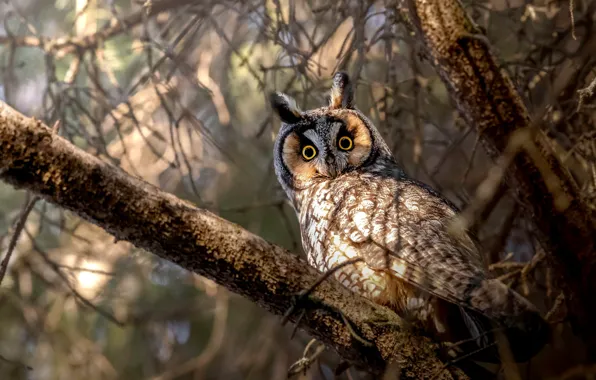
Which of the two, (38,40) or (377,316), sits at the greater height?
(38,40)

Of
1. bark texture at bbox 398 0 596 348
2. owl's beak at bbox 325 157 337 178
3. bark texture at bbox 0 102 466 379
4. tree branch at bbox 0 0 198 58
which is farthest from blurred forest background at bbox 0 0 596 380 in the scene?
bark texture at bbox 0 102 466 379

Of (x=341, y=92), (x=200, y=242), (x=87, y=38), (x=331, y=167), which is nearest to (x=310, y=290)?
(x=200, y=242)

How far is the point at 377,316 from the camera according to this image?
140 cm

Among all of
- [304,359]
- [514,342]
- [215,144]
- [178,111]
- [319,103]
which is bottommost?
[304,359]

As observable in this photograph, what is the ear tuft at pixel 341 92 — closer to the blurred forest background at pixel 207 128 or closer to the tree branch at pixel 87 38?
the blurred forest background at pixel 207 128

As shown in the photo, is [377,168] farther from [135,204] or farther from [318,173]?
[135,204]

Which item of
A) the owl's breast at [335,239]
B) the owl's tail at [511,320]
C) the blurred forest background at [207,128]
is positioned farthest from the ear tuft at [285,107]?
the owl's tail at [511,320]

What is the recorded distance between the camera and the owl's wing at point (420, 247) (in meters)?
1.49

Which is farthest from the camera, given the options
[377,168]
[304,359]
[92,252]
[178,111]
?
[92,252]

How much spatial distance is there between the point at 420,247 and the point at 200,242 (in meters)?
0.66

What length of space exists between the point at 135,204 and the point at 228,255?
22 centimetres

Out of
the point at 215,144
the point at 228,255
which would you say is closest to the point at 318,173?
the point at 215,144

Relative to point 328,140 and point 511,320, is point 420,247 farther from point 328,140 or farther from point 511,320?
point 328,140

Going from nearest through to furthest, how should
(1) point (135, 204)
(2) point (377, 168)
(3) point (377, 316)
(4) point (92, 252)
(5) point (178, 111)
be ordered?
1. (1) point (135, 204)
2. (3) point (377, 316)
3. (2) point (377, 168)
4. (5) point (178, 111)
5. (4) point (92, 252)
